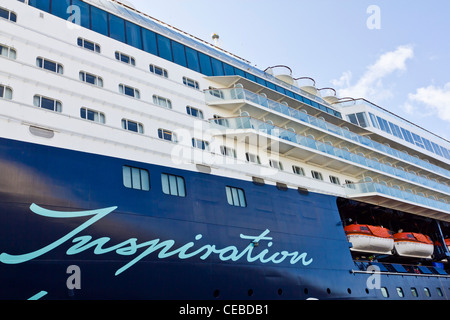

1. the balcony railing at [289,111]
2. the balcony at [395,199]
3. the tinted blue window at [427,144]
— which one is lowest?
the balcony at [395,199]

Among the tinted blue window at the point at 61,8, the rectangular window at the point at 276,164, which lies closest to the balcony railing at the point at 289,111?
the rectangular window at the point at 276,164

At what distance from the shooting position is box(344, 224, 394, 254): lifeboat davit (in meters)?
19.9

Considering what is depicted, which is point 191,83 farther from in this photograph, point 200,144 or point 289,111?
point 289,111

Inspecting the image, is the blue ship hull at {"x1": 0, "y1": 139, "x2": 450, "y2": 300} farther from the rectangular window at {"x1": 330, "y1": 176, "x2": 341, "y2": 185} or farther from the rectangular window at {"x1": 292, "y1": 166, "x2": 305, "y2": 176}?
the rectangular window at {"x1": 330, "y1": 176, "x2": 341, "y2": 185}

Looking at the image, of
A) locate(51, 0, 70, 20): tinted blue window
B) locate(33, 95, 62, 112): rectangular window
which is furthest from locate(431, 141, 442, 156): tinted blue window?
locate(33, 95, 62, 112): rectangular window

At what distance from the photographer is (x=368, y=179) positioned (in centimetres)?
2347

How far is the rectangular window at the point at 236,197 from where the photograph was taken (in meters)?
15.8

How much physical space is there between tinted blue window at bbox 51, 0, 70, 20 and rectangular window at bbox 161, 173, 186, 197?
25.9ft

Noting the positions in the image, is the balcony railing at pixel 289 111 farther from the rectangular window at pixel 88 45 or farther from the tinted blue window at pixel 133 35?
the rectangular window at pixel 88 45

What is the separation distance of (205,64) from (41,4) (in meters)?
8.34

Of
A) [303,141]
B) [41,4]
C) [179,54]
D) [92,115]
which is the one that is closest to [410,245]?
[303,141]

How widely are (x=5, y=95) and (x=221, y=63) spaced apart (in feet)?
39.8

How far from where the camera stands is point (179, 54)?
1966cm

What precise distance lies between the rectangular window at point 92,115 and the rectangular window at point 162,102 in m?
3.02
